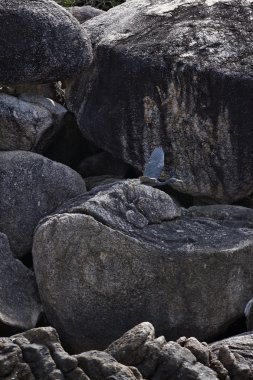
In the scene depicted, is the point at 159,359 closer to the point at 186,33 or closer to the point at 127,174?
the point at 127,174

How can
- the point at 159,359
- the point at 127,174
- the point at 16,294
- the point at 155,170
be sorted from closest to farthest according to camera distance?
the point at 159,359 → the point at 16,294 → the point at 155,170 → the point at 127,174

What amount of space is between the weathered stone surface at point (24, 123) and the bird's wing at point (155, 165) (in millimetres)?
872

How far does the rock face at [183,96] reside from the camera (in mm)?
7965

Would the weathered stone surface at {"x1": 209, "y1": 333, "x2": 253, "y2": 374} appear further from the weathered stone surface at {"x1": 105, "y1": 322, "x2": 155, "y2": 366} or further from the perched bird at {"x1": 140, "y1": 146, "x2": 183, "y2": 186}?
the perched bird at {"x1": 140, "y1": 146, "x2": 183, "y2": 186}

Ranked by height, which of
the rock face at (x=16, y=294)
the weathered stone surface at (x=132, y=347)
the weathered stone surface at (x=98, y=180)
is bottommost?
the rock face at (x=16, y=294)

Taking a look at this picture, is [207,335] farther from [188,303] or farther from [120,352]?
[120,352]

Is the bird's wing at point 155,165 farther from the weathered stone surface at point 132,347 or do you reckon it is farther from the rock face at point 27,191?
the weathered stone surface at point 132,347

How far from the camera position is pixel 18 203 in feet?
25.6

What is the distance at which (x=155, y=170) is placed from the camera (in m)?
7.79

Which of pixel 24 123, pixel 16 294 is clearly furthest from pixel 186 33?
pixel 16 294

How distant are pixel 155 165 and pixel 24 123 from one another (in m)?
0.98

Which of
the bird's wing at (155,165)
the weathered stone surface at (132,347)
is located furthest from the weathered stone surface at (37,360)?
the bird's wing at (155,165)

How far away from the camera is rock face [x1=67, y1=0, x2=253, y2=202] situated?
7.96 m

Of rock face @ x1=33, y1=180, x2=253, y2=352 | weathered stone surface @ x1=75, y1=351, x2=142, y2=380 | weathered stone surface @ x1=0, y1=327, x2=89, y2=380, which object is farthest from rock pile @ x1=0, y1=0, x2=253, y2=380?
weathered stone surface @ x1=0, y1=327, x2=89, y2=380
